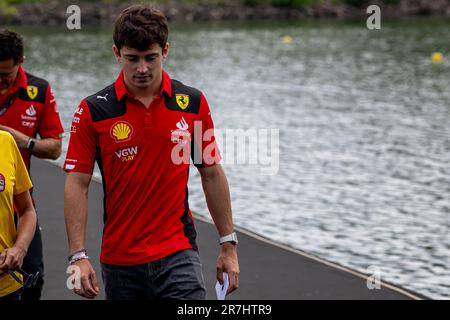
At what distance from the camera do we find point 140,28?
14.0 ft

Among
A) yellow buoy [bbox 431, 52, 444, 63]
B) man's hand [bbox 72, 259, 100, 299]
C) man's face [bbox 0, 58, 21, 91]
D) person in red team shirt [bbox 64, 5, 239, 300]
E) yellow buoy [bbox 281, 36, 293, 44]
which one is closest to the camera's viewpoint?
man's hand [bbox 72, 259, 100, 299]

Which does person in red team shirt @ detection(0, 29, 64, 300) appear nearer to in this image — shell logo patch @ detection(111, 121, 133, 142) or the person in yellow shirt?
the person in yellow shirt

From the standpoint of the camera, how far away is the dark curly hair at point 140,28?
4273mm

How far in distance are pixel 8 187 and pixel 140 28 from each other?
3.36ft

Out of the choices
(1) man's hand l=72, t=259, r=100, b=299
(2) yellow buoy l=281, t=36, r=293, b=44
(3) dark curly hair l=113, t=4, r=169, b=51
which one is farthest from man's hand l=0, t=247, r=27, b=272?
(2) yellow buoy l=281, t=36, r=293, b=44

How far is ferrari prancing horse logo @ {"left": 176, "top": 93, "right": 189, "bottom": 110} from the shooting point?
449cm

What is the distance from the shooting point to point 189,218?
4582 millimetres

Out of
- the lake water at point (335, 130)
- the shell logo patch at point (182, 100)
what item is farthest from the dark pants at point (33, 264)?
the lake water at point (335, 130)

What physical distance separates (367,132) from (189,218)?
1591 cm

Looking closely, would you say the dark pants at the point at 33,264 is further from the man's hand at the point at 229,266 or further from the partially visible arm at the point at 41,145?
the man's hand at the point at 229,266

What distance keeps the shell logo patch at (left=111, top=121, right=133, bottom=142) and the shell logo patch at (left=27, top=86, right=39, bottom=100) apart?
6.62ft

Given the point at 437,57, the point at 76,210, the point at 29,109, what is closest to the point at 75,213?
the point at 76,210

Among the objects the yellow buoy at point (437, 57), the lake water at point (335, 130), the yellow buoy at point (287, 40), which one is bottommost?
the lake water at point (335, 130)

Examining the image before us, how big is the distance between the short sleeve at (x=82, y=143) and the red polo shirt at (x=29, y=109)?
178 centimetres
